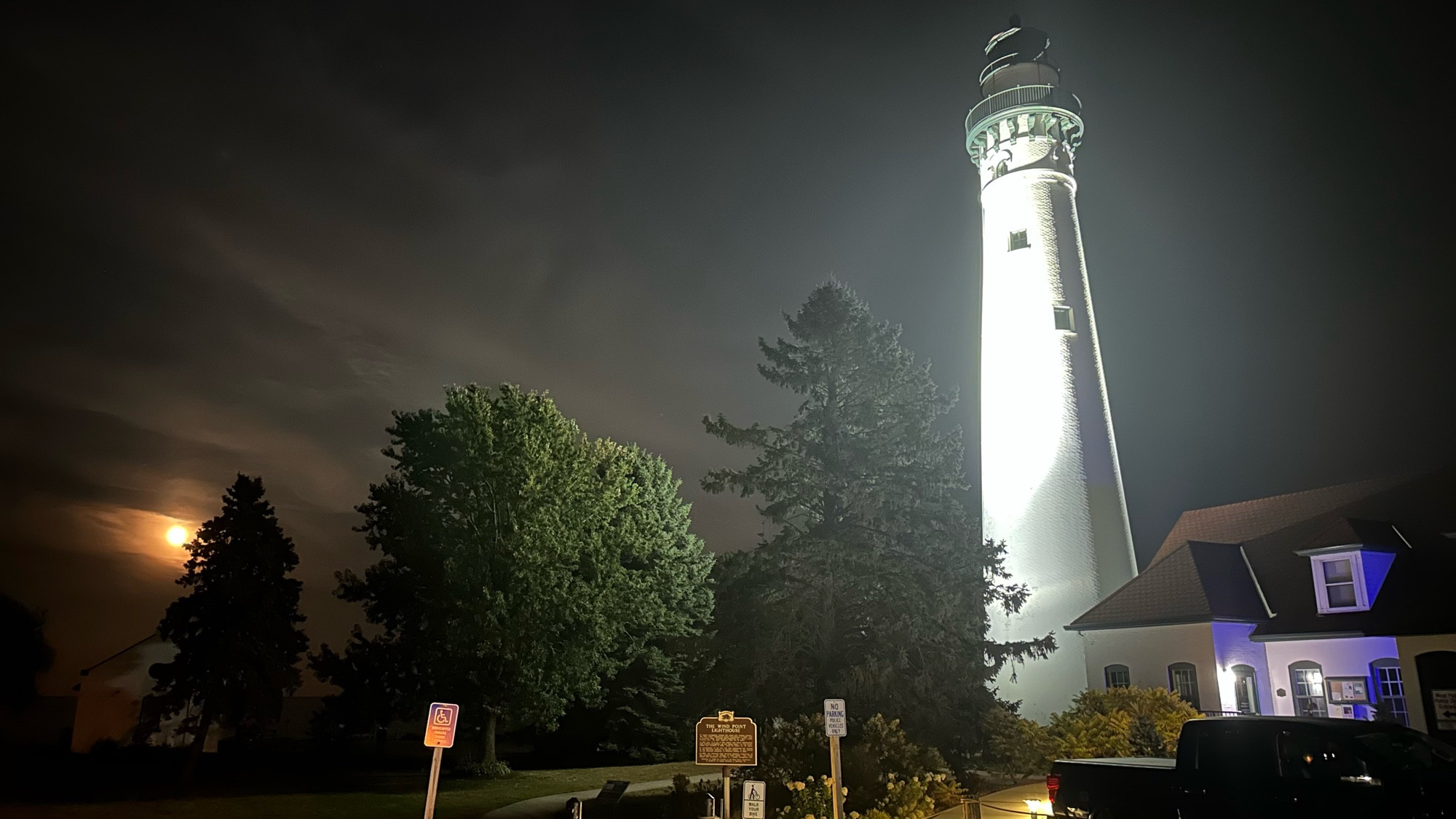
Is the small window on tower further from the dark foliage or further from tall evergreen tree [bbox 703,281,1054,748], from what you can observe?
the dark foliage

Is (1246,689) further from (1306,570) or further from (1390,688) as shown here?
(1306,570)

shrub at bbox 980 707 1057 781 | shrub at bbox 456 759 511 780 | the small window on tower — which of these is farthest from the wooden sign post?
the small window on tower

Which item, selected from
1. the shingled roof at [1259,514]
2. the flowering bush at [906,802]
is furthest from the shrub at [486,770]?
the shingled roof at [1259,514]

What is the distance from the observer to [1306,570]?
27.2m

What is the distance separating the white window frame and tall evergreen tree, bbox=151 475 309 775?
2982 cm

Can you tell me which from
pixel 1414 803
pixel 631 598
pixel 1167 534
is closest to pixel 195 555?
pixel 631 598

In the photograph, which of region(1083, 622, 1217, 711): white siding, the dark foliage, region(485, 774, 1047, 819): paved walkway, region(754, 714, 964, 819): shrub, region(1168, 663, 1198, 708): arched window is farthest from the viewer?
the dark foliage

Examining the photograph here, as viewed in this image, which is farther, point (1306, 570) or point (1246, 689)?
point (1306, 570)

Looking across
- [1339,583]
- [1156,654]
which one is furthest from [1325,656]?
[1156,654]

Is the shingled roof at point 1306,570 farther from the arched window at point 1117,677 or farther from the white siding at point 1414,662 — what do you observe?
the arched window at point 1117,677

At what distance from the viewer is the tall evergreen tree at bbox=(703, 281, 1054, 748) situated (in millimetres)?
21094

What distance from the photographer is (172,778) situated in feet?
95.1

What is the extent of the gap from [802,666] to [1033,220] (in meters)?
20.0

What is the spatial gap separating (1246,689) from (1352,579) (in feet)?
13.6
